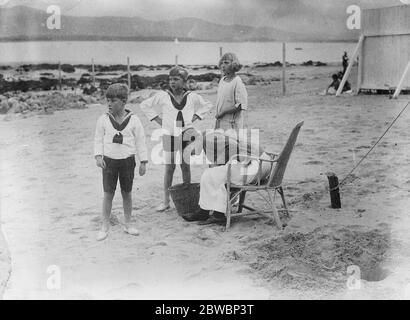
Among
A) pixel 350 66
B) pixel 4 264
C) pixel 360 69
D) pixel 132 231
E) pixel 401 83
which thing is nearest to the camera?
pixel 4 264

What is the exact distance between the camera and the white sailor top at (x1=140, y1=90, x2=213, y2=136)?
5.56 meters

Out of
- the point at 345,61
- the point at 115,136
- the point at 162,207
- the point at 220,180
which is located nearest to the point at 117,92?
the point at 115,136

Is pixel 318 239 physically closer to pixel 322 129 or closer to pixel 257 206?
pixel 257 206

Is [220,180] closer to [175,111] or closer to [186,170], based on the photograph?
[186,170]

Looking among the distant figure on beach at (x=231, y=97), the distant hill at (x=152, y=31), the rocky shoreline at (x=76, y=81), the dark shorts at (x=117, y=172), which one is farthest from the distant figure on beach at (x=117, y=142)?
the rocky shoreline at (x=76, y=81)

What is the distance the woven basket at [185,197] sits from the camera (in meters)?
5.43

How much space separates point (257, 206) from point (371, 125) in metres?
4.43

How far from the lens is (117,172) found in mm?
4957

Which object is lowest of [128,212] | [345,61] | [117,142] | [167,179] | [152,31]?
[128,212]

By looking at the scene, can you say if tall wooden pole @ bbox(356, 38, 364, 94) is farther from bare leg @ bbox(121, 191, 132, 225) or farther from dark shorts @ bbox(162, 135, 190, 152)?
bare leg @ bbox(121, 191, 132, 225)

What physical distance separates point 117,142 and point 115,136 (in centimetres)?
6

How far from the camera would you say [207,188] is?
5.20 meters

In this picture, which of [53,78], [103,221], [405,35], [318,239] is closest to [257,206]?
[318,239]

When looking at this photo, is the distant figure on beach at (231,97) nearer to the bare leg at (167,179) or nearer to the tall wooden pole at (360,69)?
the bare leg at (167,179)
